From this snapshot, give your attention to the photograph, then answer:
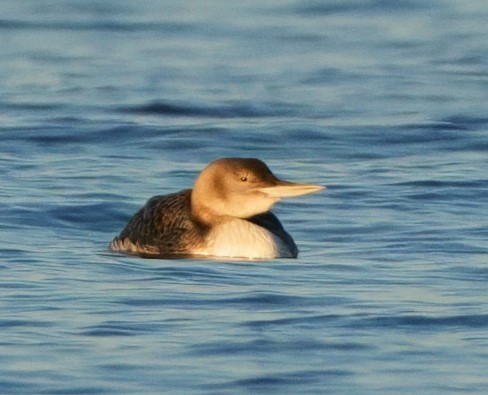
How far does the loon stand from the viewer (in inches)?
537

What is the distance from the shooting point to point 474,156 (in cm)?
1811

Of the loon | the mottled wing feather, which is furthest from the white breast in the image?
the mottled wing feather

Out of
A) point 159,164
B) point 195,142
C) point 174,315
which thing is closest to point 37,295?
point 174,315

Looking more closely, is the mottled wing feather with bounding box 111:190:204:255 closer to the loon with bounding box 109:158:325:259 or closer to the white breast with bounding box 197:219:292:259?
the loon with bounding box 109:158:325:259

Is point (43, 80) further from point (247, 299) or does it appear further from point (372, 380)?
point (372, 380)

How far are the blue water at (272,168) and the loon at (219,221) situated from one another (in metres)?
0.31

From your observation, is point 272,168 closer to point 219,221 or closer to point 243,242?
point 219,221

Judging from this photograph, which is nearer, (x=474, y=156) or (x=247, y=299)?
(x=247, y=299)

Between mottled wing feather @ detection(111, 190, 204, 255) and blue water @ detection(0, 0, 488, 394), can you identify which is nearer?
blue water @ detection(0, 0, 488, 394)

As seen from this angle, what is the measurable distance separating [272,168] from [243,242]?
4119 mm

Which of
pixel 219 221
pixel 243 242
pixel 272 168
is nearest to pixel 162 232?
pixel 219 221

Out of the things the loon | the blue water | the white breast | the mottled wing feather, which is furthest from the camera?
the mottled wing feather

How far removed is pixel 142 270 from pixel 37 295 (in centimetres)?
130

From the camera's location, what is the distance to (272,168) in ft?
57.9
